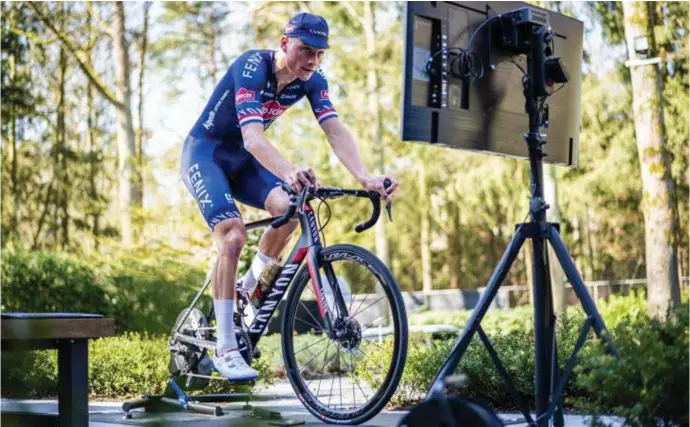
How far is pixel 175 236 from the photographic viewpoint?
47.3 ft

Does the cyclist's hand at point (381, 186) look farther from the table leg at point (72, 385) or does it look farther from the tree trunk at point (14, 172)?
the tree trunk at point (14, 172)

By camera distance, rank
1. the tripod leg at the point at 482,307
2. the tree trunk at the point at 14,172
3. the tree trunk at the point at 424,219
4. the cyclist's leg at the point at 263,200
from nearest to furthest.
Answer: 1. the tripod leg at the point at 482,307
2. the cyclist's leg at the point at 263,200
3. the tree trunk at the point at 14,172
4. the tree trunk at the point at 424,219

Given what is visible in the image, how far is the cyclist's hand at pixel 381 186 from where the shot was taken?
356cm

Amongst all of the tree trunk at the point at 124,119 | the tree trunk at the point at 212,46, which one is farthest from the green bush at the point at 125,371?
the tree trunk at the point at 212,46

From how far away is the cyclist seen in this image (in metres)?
3.69

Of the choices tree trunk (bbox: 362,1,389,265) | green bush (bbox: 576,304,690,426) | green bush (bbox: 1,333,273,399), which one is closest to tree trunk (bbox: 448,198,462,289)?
tree trunk (bbox: 362,1,389,265)

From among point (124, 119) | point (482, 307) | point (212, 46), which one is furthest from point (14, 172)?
point (482, 307)

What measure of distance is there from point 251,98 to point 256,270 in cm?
79

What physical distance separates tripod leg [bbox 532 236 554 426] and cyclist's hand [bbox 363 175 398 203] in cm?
67

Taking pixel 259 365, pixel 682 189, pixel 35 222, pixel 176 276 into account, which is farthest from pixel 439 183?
pixel 259 365

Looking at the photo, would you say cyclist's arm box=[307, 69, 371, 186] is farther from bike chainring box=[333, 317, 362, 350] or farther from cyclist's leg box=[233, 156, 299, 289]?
bike chainring box=[333, 317, 362, 350]

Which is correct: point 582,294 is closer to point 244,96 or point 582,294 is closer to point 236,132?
Result: point 244,96

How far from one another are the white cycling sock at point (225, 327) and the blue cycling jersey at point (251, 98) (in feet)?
2.37

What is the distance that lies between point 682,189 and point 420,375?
1554cm
